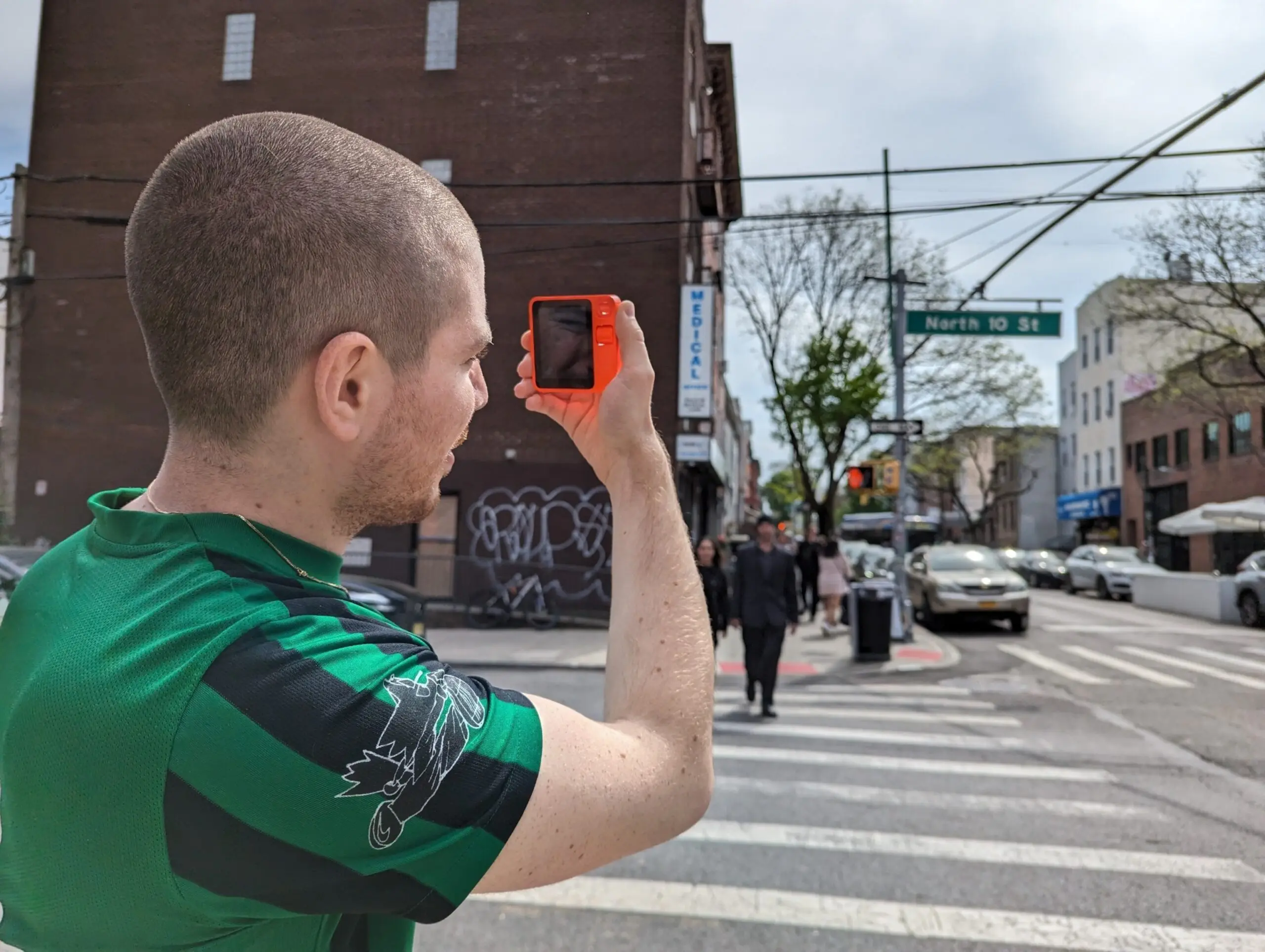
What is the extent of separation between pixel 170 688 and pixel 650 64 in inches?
689

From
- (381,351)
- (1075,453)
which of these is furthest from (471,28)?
(381,351)

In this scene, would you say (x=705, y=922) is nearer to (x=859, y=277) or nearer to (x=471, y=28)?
(x=471, y=28)

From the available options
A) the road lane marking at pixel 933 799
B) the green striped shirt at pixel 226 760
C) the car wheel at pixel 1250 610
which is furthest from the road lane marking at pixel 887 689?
the green striped shirt at pixel 226 760

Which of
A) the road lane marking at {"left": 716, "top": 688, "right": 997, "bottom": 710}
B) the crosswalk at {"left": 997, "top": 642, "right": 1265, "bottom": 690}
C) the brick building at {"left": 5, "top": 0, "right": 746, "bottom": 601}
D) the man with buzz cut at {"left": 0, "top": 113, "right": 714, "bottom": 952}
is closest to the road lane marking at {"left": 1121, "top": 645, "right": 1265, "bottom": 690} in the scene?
the crosswalk at {"left": 997, "top": 642, "right": 1265, "bottom": 690}

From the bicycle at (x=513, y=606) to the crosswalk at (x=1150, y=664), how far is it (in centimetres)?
805

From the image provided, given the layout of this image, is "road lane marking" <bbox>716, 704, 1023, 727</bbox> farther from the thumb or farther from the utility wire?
the thumb

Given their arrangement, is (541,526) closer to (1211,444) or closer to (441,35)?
(441,35)

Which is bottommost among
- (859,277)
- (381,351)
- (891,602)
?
(891,602)

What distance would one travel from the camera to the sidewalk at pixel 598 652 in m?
13.2

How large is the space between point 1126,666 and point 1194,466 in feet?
26.7

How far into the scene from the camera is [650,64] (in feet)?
54.6

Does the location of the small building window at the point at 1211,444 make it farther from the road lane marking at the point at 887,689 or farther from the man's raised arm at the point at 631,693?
the road lane marking at the point at 887,689

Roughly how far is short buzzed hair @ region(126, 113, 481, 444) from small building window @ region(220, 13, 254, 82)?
17.6 ft

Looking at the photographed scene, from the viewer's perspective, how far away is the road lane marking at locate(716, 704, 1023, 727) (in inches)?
356
